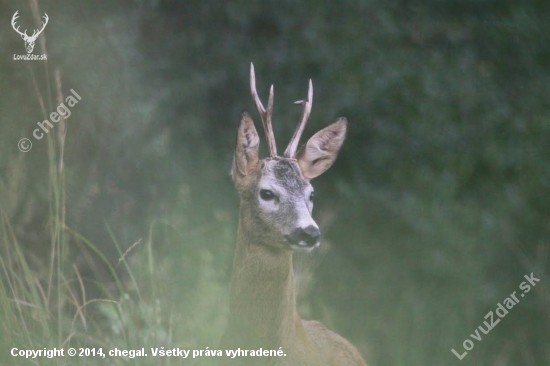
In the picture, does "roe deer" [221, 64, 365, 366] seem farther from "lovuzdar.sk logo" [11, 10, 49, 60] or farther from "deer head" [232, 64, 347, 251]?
"lovuzdar.sk logo" [11, 10, 49, 60]

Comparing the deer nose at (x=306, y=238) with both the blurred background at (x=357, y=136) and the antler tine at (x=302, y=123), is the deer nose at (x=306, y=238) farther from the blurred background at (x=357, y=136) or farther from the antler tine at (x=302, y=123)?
the blurred background at (x=357, y=136)

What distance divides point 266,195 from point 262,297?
413mm

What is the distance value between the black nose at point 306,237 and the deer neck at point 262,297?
218 mm

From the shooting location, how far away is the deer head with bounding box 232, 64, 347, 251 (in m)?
3.41

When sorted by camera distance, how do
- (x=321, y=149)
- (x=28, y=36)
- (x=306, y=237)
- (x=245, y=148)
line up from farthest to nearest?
(x=28, y=36)
(x=321, y=149)
(x=245, y=148)
(x=306, y=237)

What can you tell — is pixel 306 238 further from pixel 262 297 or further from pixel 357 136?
pixel 357 136

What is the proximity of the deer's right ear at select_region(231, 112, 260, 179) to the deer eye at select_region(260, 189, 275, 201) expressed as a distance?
0.15 metres

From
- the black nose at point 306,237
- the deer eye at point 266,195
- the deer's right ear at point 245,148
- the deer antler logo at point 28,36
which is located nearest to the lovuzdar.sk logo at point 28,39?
the deer antler logo at point 28,36

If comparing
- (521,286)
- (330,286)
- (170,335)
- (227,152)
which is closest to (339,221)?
(330,286)

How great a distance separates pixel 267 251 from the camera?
3553 millimetres

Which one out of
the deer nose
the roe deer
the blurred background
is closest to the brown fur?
the roe deer

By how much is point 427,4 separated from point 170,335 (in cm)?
284

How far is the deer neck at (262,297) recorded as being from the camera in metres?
3.54

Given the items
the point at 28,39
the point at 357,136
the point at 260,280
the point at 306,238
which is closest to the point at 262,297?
the point at 260,280
